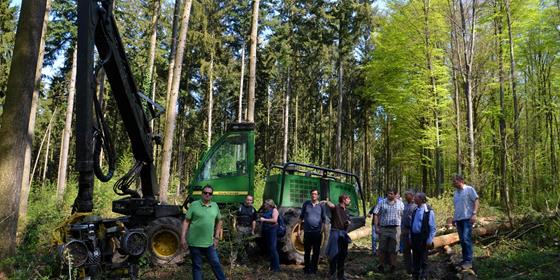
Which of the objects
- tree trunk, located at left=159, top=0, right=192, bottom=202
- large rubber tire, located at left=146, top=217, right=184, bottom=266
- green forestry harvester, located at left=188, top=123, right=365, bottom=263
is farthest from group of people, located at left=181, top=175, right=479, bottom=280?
tree trunk, located at left=159, top=0, right=192, bottom=202

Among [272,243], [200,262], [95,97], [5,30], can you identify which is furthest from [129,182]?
[5,30]

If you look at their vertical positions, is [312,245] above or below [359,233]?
above

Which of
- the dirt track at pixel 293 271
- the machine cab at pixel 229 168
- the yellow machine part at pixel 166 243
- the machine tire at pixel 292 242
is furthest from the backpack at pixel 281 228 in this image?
the yellow machine part at pixel 166 243

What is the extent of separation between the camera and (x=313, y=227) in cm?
855

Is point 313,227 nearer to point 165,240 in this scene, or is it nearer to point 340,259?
point 340,259

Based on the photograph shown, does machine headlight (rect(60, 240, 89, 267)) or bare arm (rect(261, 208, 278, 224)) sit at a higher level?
bare arm (rect(261, 208, 278, 224))

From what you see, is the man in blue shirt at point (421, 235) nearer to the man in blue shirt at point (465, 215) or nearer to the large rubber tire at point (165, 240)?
the man in blue shirt at point (465, 215)

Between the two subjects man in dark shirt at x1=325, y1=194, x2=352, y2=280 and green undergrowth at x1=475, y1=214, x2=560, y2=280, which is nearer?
green undergrowth at x1=475, y1=214, x2=560, y2=280

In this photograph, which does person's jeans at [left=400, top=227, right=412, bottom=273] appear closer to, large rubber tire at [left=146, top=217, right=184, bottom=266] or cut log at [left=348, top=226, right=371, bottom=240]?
large rubber tire at [left=146, top=217, right=184, bottom=266]

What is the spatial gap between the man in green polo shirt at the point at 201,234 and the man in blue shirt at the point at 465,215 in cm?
454

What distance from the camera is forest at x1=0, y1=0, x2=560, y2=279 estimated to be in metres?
8.29

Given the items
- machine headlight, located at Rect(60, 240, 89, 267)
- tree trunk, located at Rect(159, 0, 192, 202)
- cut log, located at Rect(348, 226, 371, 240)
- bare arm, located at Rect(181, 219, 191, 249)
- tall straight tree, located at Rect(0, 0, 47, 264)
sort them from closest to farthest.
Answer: machine headlight, located at Rect(60, 240, 89, 267), bare arm, located at Rect(181, 219, 191, 249), tall straight tree, located at Rect(0, 0, 47, 264), tree trunk, located at Rect(159, 0, 192, 202), cut log, located at Rect(348, 226, 371, 240)

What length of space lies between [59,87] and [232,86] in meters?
12.6

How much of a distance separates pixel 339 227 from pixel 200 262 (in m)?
2.89
